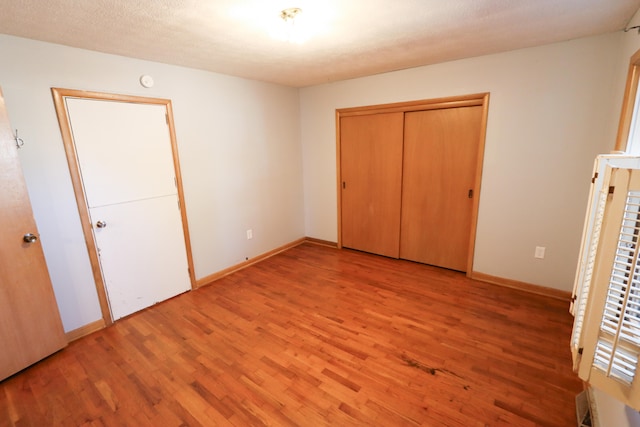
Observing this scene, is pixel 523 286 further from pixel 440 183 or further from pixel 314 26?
pixel 314 26

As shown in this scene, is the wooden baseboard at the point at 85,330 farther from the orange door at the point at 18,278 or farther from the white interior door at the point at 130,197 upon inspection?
the orange door at the point at 18,278

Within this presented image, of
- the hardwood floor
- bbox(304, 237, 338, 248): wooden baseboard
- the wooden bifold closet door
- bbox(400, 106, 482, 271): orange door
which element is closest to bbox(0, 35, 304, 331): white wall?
bbox(304, 237, 338, 248): wooden baseboard

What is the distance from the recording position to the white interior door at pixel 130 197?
2.35 metres

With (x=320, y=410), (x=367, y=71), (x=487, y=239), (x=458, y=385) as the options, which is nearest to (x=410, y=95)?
(x=367, y=71)

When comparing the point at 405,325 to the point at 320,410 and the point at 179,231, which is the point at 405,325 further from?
the point at 179,231

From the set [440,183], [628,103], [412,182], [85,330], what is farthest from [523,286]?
[85,330]

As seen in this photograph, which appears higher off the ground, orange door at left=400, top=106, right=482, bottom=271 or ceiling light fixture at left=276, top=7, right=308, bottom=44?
ceiling light fixture at left=276, top=7, right=308, bottom=44

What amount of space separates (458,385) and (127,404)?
207 cm

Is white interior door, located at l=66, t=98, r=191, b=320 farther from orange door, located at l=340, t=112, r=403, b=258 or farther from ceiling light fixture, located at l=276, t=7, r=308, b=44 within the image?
orange door, located at l=340, t=112, r=403, b=258

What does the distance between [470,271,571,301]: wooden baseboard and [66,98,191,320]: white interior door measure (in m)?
3.34

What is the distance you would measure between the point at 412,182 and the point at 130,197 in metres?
3.07

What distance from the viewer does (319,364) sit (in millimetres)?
1991

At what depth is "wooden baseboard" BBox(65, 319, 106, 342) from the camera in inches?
91.9

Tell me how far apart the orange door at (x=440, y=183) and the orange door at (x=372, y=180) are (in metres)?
0.14
